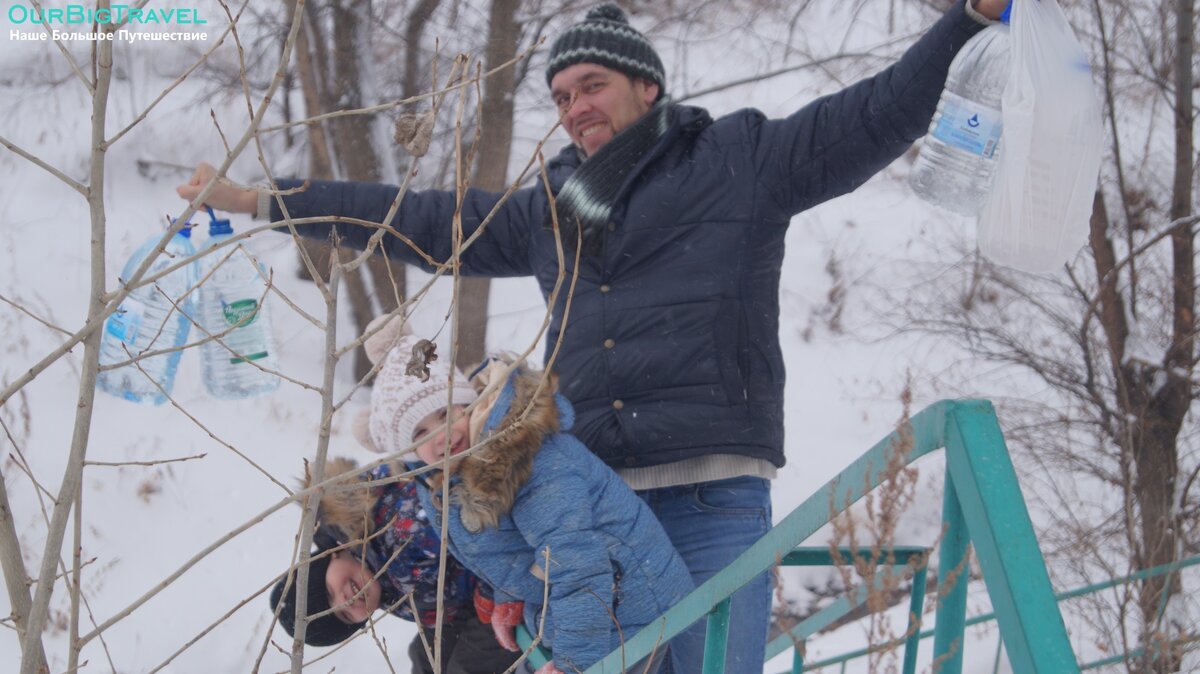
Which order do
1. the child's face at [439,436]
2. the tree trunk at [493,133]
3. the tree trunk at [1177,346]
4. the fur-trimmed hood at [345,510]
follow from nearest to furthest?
the child's face at [439,436] → the fur-trimmed hood at [345,510] → the tree trunk at [1177,346] → the tree trunk at [493,133]

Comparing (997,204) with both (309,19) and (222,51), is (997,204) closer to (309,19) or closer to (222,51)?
(309,19)

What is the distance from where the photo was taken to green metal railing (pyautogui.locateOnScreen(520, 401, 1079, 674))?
3.66 feet

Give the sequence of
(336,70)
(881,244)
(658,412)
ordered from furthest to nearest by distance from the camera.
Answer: (881,244), (336,70), (658,412)

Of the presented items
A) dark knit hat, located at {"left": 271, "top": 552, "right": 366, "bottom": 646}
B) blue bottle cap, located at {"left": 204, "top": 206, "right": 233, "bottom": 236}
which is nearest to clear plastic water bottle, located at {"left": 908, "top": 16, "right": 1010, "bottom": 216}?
dark knit hat, located at {"left": 271, "top": 552, "right": 366, "bottom": 646}

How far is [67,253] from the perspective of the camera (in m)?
9.06

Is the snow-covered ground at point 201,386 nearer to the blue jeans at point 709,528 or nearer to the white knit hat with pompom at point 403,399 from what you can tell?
the white knit hat with pompom at point 403,399

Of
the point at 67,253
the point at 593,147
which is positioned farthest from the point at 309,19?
the point at 593,147

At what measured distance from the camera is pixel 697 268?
2438 mm

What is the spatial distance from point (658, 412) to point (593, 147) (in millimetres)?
674

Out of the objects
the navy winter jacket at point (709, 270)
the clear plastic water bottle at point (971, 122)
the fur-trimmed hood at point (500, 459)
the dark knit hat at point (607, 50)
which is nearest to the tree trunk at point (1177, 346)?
the clear plastic water bottle at point (971, 122)

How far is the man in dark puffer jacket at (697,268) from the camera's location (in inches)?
92.7

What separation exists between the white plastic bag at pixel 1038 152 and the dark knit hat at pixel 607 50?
85 centimetres

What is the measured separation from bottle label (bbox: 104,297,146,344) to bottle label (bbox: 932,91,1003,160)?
8.50 feet

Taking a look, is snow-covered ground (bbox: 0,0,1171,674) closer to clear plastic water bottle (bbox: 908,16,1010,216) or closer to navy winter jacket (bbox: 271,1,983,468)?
navy winter jacket (bbox: 271,1,983,468)
